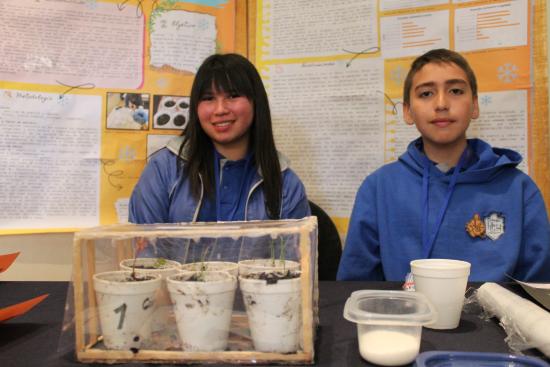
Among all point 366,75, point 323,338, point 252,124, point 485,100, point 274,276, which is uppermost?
point 366,75

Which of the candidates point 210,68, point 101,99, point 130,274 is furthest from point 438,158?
point 101,99

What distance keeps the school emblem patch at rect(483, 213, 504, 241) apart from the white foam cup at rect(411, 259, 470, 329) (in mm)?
662

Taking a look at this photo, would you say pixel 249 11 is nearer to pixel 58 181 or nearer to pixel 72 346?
pixel 58 181

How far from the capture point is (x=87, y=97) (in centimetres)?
169

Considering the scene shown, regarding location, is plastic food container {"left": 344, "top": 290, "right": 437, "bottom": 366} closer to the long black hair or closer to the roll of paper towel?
the roll of paper towel

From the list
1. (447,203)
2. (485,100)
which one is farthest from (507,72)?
(447,203)

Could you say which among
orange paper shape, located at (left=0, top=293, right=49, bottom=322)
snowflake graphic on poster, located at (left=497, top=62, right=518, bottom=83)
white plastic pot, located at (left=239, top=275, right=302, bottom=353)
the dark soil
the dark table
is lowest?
the dark table

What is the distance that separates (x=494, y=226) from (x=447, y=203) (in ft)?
0.49

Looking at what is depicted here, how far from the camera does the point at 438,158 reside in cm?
145

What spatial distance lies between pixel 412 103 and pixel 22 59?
4.71 ft

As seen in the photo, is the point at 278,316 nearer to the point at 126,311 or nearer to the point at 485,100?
the point at 126,311

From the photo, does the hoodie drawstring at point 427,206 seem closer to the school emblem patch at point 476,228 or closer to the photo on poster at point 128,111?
the school emblem patch at point 476,228

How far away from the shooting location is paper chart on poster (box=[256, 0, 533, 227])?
5.23 feet

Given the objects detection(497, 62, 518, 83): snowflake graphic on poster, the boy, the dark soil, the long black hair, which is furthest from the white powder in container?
detection(497, 62, 518, 83): snowflake graphic on poster
